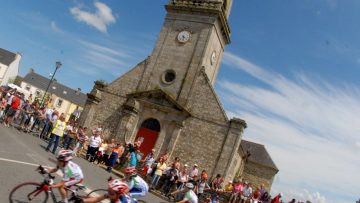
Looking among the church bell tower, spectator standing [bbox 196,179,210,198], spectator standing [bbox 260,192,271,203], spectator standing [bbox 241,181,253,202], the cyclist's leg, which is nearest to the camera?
the cyclist's leg

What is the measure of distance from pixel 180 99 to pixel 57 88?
6094 cm

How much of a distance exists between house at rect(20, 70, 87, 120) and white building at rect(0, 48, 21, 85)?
289cm

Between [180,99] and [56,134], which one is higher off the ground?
[180,99]

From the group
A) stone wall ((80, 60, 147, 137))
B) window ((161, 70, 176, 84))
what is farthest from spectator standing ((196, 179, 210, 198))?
stone wall ((80, 60, 147, 137))

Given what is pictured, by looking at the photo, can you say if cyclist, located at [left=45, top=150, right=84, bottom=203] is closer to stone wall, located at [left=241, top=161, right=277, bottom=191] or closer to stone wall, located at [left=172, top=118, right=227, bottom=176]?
stone wall, located at [left=172, top=118, right=227, bottom=176]

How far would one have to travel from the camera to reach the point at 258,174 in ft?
145

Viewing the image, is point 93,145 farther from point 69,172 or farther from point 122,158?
point 69,172

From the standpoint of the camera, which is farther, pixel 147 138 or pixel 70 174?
pixel 147 138

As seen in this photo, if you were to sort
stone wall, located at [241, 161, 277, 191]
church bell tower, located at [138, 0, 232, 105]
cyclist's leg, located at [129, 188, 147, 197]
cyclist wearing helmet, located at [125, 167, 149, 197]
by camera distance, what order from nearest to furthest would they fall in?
1. cyclist wearing helmet, located at [125, 167, 149, 197]
2. cyclist's leg, located at [129, 188, 147, 197]
3. church bell tower, located at [138, 0, 232, 105]
4. stone wall, located at [241, 161, 277, 191]

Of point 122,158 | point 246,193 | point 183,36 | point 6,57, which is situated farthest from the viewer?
point 6,57

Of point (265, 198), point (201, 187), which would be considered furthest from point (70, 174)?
point (265, 198)

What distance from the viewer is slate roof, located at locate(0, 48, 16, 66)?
Answer: 74.3 m

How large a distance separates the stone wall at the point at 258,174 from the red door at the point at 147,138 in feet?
69.5

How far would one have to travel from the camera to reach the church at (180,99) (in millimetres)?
23859
